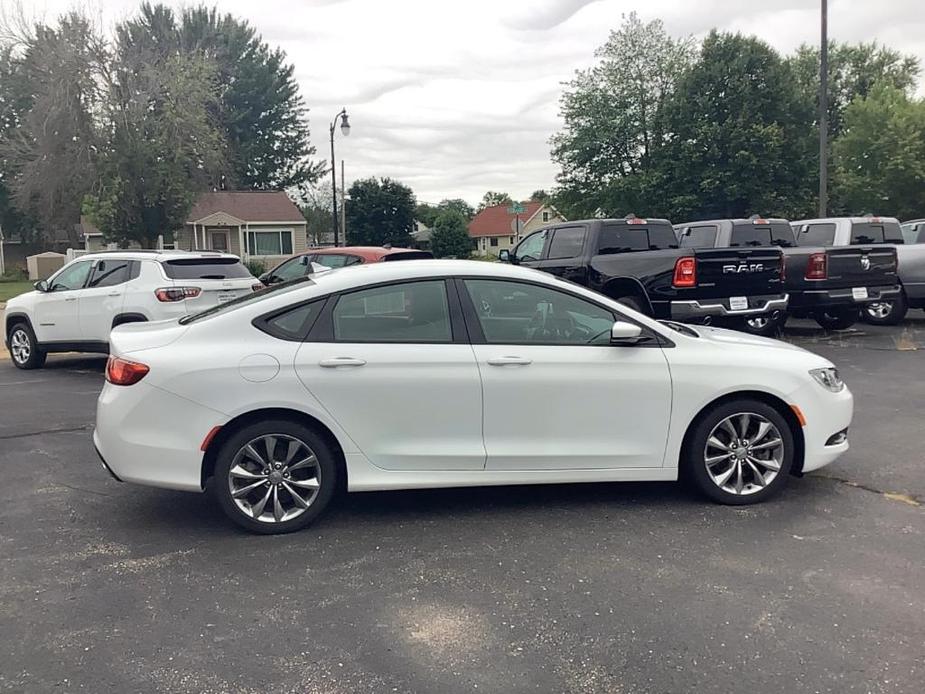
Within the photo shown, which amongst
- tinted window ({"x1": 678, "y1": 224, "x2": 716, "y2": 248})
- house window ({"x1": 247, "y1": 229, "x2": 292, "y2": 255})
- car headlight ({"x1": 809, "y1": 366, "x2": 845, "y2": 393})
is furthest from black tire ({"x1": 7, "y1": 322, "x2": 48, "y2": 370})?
house window ({"x1": 247, "y1": 229, "x2": 292, "y2": 255})

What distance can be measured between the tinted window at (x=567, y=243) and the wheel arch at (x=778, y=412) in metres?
6.97

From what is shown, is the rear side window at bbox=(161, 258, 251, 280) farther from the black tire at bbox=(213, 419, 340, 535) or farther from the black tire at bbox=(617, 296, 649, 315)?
the black tire at bbox=(213, 419, 340, 535)

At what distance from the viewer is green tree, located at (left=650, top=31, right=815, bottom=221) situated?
120 ft

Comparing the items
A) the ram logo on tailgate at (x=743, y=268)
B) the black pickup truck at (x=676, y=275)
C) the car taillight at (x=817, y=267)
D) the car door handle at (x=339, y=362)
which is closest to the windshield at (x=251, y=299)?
the car door handle at (x=339, y=362)

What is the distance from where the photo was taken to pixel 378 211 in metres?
47.9

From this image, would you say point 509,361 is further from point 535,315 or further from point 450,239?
point 450,239

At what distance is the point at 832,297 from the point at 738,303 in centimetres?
248

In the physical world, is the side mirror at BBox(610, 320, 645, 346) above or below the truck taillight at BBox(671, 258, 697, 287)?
below

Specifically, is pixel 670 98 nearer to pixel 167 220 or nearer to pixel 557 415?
pixel 167 220

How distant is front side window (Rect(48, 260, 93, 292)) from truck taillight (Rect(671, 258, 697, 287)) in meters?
7.86

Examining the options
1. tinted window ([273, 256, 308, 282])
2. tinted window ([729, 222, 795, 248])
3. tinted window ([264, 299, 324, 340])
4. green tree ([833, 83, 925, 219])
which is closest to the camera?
tinted window ([264, 299, 324, 340])

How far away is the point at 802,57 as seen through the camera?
50.8 meters

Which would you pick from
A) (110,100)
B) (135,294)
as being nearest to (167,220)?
(110,100)

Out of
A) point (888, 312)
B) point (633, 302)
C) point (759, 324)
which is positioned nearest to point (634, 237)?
point (633, 302)
